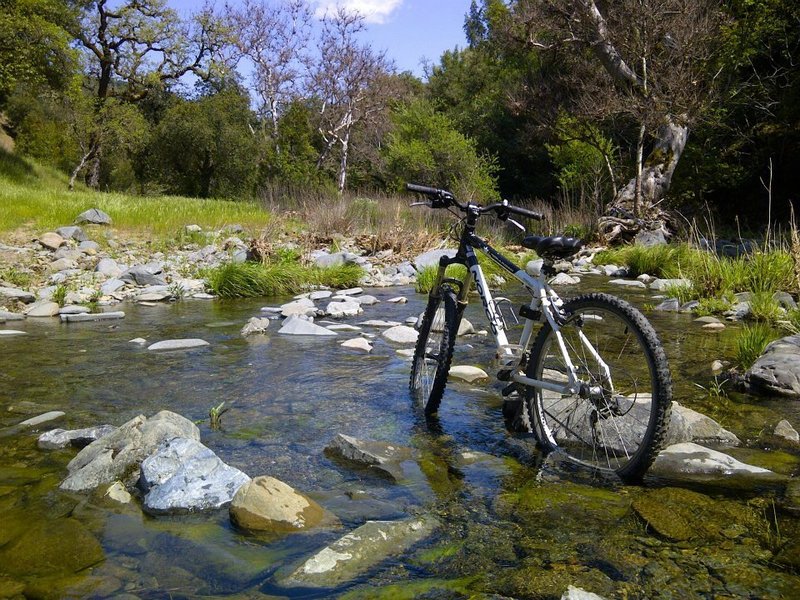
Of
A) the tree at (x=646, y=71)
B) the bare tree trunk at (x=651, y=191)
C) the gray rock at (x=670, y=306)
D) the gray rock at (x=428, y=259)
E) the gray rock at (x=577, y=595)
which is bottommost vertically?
the gray rock at (x=577, y=595)

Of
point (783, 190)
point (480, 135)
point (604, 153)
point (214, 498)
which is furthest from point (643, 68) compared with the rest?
point (214, 498)

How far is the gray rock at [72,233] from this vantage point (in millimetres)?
12539

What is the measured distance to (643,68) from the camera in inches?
698

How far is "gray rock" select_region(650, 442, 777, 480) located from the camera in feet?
9.64

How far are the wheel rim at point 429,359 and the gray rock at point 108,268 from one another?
7.92m

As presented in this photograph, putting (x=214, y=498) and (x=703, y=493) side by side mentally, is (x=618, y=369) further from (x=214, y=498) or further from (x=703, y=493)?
(x=214, y=498)

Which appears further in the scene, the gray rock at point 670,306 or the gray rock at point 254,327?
the gray rock at point 670,306

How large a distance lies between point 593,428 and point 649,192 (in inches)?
652

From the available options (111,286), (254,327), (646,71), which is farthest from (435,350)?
(646,71)

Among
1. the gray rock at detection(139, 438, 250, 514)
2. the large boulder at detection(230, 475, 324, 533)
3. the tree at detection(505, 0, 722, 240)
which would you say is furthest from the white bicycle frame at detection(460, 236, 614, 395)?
the tree at detection(505, 0, 722, 240)

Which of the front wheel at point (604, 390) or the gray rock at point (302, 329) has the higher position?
the front wheel at point (604, 390)

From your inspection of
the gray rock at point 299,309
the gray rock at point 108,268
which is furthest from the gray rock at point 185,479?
the gray rock at point 108,268

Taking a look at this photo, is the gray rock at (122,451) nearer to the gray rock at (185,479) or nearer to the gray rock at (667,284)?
the gray rock at (185,479)

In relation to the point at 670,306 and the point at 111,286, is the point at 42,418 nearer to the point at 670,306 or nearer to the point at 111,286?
the point at 111,286
